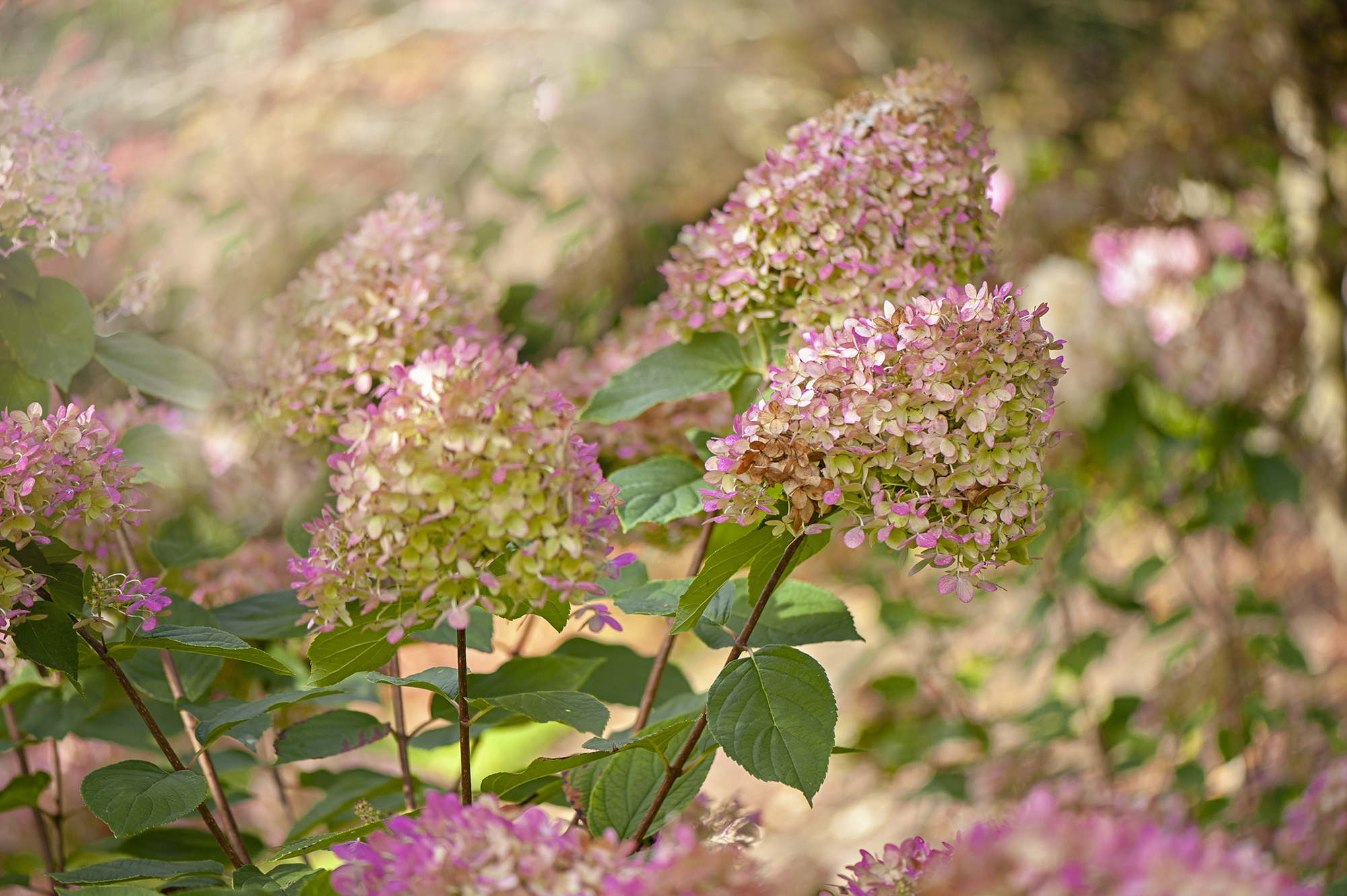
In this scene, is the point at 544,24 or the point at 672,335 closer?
the point at 672,335

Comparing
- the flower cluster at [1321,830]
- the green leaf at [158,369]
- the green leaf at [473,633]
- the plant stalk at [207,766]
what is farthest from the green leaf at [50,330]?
the flower cluster at [1321,830]

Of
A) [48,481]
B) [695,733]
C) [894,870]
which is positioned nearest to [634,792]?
[695,733]

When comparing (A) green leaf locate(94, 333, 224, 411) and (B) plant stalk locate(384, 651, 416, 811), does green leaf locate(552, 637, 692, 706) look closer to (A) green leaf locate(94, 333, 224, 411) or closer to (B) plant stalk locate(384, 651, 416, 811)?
(B) plant stalk locate(384, 651, 416, 811)

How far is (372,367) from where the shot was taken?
31.7 inches

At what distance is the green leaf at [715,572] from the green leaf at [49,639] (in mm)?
397

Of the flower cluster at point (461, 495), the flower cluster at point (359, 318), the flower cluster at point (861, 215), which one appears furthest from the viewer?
the flower cluster at point (359, 318)

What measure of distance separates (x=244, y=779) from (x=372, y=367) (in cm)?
105

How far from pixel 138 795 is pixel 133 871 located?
53mm

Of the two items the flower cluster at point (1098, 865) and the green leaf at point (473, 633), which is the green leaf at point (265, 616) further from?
the flower cluster at point (1098, 865)

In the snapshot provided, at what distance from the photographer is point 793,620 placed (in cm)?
75

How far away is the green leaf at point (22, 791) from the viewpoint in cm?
88

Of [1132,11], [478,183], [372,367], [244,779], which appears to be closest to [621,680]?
[372,367]

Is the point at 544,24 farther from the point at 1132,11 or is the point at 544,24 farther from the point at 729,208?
the point at 729,208

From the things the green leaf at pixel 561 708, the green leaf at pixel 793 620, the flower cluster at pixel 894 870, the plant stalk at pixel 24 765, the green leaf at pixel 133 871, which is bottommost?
the plant stalk at pixel 24 765
